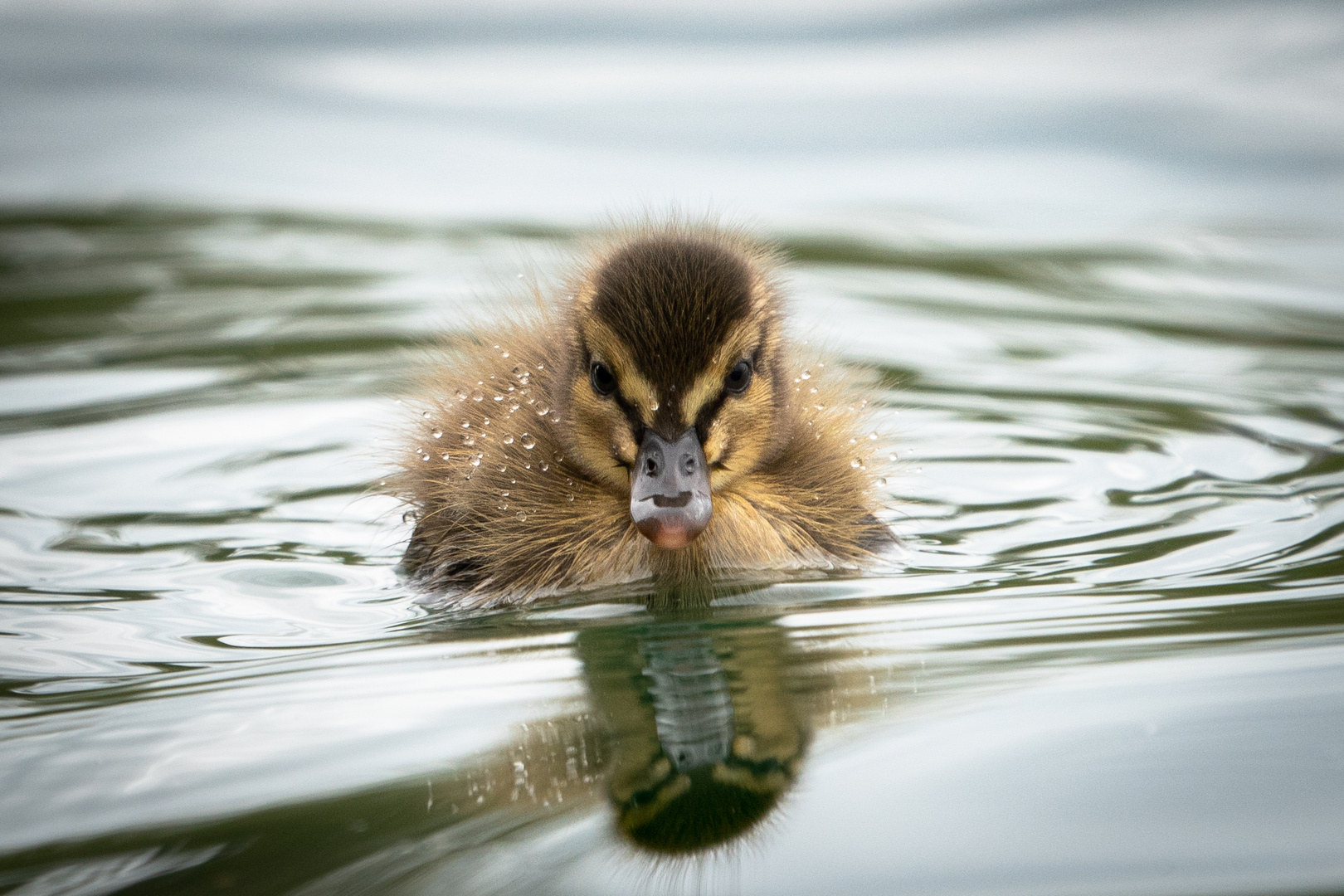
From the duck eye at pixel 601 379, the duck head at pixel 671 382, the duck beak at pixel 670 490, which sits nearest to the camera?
the duck beak at pixel 670 490

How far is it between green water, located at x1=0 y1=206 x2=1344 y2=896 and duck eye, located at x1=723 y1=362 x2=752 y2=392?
44 cm

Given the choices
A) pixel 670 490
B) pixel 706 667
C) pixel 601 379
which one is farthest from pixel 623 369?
pixel 706 667

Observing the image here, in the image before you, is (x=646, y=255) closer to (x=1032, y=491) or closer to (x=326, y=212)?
(x=1032, y=491)

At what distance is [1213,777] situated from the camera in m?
1.94

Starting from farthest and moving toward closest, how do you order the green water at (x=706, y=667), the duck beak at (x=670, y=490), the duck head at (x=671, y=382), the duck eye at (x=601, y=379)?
the duck eye at (x=601, y=379) → the duck head at (x=671, y=382) → the duck beak at (x=670, y=490) → the green water at (x=706, y=667)

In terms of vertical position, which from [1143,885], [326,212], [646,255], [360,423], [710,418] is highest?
[326,212]

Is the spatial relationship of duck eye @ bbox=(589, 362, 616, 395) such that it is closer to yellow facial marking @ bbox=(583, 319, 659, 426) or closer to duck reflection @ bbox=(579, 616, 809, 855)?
yellow facial marking @ bbox=(583, 319, 659, 426)

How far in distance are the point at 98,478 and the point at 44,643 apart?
1.47m

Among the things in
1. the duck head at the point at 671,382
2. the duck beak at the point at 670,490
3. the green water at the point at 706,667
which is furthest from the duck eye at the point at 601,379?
the green water at the point at 706,667

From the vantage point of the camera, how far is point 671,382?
2949mm

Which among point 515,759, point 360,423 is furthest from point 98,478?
point 515,759

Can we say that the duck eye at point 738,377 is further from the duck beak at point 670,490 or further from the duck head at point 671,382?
the duck beak at point 670,490

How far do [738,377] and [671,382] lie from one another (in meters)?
0.22

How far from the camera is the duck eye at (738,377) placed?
309cm
